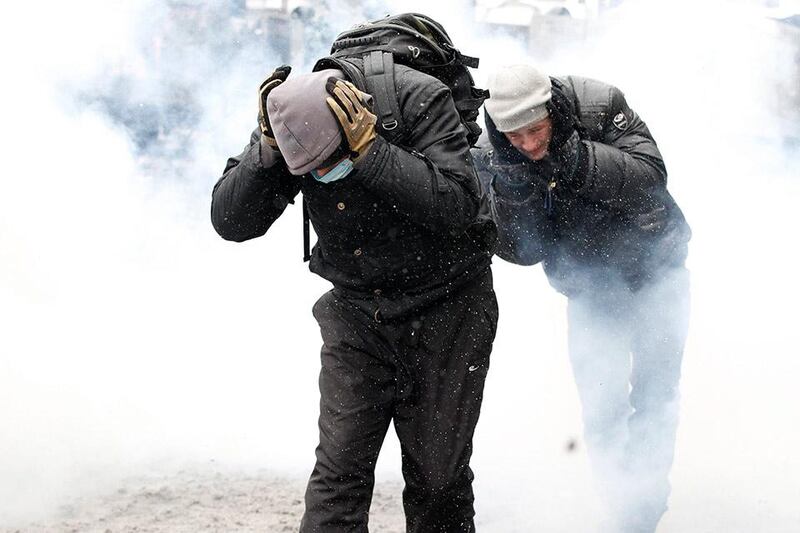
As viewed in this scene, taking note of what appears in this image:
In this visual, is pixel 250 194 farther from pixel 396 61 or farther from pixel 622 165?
pixel 622 165

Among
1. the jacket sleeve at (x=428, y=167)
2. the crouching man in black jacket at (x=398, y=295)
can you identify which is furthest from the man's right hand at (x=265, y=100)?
the jacket sleeve at (x=428, y=167)

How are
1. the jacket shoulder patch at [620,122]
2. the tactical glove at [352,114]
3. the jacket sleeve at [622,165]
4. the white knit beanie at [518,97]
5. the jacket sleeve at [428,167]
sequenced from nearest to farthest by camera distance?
the tactical glove at [352,114]
the jacket sleeve at [428,167]
the white knit beanie at [518,97]
the jacket sleeve at [622,165]
the jacket shoulder patch at [620,122]

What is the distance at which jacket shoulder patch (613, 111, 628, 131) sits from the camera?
351 cm

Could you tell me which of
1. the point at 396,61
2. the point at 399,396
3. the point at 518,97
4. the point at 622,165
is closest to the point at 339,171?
the point at 396,61

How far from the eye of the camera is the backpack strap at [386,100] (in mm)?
2709

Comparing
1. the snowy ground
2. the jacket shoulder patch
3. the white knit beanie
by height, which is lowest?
the snowy ground

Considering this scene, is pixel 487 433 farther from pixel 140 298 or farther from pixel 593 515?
pixel 140 298

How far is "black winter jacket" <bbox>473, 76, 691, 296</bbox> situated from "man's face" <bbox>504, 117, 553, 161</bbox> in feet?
0.07

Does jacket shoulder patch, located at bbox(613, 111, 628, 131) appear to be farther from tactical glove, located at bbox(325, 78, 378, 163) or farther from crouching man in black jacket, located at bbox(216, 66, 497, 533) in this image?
tactical glove, located at bbox(325, 78, 378, 163)

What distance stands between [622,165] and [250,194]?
1.20 m

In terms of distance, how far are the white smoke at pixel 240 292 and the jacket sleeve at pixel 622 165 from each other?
50.4 inches

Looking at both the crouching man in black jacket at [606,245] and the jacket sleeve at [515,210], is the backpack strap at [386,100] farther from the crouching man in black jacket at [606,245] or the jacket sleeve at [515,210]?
the jacket sleeve at [515,210]

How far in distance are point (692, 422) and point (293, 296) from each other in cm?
207

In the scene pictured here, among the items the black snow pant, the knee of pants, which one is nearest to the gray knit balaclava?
the black snow pant
